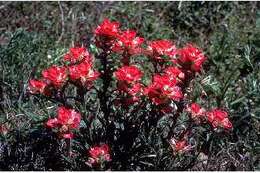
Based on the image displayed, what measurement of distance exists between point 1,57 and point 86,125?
63.0 inches

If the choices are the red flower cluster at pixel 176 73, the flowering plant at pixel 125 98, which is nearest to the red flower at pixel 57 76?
the flowering plant at pixel 125 98

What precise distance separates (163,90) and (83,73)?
15.1 inches

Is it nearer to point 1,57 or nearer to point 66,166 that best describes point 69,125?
point 66,166

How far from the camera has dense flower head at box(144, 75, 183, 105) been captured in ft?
8.15

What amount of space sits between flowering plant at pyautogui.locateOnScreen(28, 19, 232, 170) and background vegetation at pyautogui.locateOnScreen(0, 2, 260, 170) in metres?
0.16

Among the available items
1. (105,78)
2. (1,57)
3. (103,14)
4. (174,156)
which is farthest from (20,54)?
(174,156)

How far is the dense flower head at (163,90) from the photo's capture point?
8.15 feet

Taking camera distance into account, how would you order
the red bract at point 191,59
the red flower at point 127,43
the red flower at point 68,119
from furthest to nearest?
the red flower at point 127,43
the red bract at point 191,59
the red flower at point 68,119

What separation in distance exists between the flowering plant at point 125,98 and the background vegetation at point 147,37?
16cm

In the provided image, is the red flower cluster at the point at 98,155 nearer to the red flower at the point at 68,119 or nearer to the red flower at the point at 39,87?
the red flower at the point at 68,119

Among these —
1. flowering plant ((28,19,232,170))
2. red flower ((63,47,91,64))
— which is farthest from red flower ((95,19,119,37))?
red flower ((63,47,91,64))

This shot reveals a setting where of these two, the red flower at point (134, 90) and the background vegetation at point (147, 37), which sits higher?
the red flower at point (134, 90)

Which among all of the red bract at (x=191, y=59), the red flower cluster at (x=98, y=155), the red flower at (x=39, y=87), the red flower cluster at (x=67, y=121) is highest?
the red bract at (x=191, y=59)

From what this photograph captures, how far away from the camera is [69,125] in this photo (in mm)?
2439
